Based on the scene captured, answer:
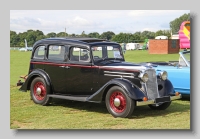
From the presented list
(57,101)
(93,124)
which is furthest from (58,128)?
(57,101)

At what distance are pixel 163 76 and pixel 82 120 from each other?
7.27ft

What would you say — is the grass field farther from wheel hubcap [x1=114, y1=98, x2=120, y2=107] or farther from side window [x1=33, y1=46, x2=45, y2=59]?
side window [x1=33, y1=46, x2=45, y2=59]

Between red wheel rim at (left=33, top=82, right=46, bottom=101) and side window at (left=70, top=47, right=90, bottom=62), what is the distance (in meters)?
1.17

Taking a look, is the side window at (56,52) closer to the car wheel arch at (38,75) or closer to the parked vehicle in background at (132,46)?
the car wheel arch at (38,75)

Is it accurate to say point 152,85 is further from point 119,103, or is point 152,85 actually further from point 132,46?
point 132,46

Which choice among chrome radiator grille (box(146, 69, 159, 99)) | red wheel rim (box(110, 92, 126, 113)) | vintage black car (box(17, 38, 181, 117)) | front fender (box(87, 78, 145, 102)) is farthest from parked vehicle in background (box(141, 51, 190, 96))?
red wheel rim (box(110, 92, 126, 113))

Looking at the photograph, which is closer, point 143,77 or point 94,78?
point 143,77

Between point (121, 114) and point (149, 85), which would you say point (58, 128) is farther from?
point (149, 85)

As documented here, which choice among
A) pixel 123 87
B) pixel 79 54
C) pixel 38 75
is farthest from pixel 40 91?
pixel 123 87

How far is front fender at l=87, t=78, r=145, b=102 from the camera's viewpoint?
6949 mm

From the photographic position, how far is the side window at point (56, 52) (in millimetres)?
8359

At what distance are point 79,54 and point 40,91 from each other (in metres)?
1.50

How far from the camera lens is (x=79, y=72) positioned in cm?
798

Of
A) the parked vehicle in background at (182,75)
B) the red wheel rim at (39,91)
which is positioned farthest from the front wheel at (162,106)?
the red wheel rim at (39,91)
